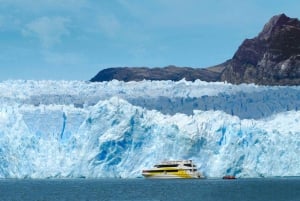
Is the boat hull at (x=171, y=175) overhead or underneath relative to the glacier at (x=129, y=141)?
underneath

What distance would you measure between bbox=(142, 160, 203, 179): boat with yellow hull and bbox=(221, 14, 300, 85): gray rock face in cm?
4696

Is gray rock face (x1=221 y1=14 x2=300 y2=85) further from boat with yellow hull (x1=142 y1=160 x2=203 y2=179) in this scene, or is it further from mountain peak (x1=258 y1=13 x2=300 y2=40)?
boat with yellow hull (x1=142 y1=160 x2=203 y2=179)

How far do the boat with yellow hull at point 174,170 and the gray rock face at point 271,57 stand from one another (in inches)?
1849

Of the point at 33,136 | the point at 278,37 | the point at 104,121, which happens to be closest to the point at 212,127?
the point at 104,121

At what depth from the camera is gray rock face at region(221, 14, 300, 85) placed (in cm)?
12775

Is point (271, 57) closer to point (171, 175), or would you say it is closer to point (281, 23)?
point (281, 23)

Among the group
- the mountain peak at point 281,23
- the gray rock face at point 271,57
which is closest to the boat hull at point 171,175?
the gray rock face at point 271,57

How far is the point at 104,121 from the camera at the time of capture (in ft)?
245

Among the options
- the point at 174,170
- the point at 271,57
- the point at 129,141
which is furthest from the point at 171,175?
the point at 271,57

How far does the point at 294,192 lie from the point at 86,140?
2774cm

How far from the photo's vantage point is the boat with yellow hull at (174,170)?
77.9 meters

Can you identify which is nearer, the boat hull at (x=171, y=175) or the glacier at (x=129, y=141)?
the glacier at (x=129, y=141)

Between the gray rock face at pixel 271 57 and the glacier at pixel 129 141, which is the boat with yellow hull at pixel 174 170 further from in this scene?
the gray rock face at pixel 271 57

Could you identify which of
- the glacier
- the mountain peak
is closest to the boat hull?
the glacier
